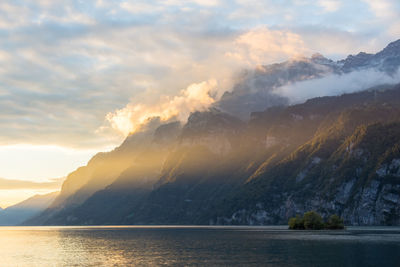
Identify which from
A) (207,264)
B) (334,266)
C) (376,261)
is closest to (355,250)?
(376,261)

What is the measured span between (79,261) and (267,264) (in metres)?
48.5

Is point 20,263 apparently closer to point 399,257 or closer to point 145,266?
point 145,266

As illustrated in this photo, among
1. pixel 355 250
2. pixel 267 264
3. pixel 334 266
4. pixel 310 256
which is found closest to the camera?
pixel 334 266

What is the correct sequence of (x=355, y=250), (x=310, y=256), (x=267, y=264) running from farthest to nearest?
(x=355, y=250) < (x=310, y=256) < (x=267, y=264)

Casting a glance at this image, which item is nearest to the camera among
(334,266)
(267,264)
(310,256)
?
(334,266)

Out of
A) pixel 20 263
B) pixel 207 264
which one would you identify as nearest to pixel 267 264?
pixel 207 264

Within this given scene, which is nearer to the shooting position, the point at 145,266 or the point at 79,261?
the point at 145,266

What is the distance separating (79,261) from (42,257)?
20435 millimetres

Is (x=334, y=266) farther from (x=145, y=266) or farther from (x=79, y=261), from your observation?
(x=79, y=261)

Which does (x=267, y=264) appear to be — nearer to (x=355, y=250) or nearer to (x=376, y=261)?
(x=376, y=261)

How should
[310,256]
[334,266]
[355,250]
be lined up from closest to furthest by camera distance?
1. [334,266]
2. [310,256]
3. [355,250]

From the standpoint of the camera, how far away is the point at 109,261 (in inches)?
4712

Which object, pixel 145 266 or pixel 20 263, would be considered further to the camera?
pixel 20 263

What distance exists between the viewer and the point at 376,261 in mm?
101750
